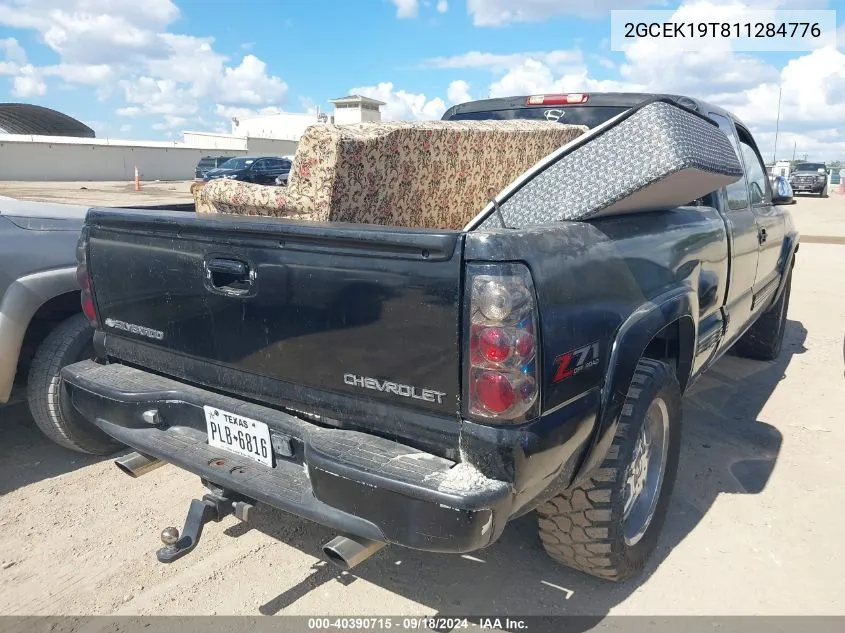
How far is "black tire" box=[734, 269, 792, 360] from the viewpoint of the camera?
5.64 meters

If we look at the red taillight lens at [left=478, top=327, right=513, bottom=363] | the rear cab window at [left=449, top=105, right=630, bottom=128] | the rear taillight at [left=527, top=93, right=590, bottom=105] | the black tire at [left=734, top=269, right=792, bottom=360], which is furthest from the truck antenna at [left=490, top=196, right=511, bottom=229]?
the black tire at [left=734, top=269, right=792, bottom=360]

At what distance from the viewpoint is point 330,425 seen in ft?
7.36

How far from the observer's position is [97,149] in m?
34.8

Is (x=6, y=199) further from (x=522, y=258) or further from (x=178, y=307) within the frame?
(x=522, y=258)

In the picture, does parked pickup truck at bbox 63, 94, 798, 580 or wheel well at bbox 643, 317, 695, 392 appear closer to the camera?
parked pickup truck at bbox 63, 94, 798, 580

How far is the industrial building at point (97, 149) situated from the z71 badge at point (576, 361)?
23.4 metres

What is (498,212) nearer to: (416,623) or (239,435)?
(239,435)

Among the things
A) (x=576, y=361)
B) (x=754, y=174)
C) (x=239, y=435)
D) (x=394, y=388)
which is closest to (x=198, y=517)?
(x=239, y=435)

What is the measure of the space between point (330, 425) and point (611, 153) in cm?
136

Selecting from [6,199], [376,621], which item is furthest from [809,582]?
[6,199]

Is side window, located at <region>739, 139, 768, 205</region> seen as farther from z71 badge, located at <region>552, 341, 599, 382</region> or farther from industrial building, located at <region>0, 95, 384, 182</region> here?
industrial building, located at <region>0, 95, 384, 182</region>

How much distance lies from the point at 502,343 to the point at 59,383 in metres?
2.78

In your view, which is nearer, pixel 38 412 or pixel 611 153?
pixel 611 153

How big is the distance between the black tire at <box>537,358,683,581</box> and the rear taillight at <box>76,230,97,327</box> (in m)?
2.12
